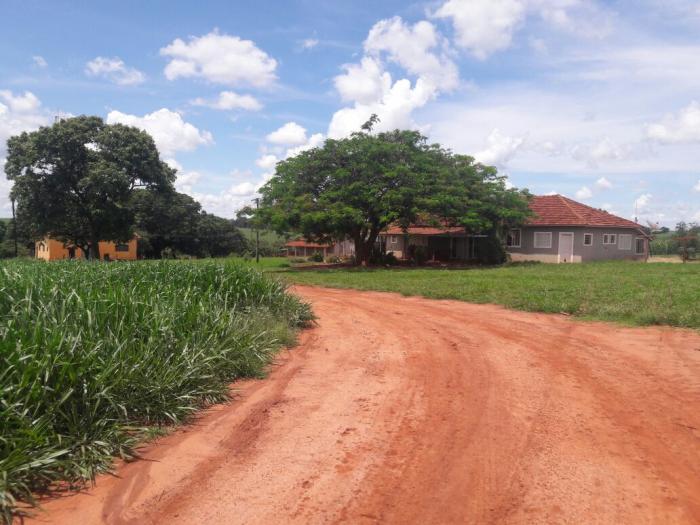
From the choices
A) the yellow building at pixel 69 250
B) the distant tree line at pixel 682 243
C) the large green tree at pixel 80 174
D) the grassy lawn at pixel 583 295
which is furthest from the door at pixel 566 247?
the yellow building at pixel 69 250

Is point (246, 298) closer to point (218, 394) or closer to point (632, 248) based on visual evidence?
point (218, 394)

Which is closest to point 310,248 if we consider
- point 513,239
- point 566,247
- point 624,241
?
point 513,239

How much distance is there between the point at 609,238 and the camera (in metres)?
38.8

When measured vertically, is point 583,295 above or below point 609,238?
below

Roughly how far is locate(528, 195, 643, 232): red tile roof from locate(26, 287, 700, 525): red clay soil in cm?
2952

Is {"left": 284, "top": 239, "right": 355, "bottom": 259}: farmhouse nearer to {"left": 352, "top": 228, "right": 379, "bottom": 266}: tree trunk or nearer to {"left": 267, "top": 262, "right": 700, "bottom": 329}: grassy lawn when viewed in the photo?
{"left": 352, "top": 228, "right": 379, "bottom": 266}: tree trunk

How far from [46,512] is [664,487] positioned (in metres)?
4.58

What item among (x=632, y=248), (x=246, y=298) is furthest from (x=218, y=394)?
(x=632, y=248)

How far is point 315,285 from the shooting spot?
2239 cm

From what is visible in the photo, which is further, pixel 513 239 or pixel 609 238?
pixel 513 239

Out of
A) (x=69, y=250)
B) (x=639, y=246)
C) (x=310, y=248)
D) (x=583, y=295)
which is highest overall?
(x=639, y=246)

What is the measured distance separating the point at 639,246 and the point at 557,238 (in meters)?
8.82

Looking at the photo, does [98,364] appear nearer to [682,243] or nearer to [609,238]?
[609,238]

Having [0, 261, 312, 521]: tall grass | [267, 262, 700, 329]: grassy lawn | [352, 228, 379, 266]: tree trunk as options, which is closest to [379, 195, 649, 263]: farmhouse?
[352, 228, 379, 266]: tree trunk
